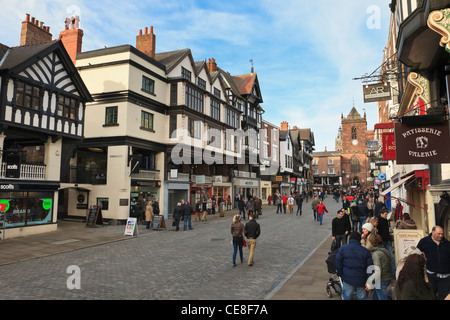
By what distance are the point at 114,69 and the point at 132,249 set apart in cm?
1439

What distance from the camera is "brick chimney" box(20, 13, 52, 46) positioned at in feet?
71.1

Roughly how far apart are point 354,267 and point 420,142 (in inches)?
168

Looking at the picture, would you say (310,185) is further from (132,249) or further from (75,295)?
(75,295)

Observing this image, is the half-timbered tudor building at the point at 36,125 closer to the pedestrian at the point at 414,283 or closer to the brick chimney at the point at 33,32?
the brick chimney at the point at 33,32

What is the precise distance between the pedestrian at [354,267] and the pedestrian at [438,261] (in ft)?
4.31

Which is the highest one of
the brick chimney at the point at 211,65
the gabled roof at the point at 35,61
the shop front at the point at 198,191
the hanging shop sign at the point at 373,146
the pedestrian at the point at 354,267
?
the brick chimney at the point at 211,65

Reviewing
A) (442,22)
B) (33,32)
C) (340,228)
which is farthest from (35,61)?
(442,22)

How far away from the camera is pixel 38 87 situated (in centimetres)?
1727

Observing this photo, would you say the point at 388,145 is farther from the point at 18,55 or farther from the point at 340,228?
the point at 18,55

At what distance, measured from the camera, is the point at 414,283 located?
3.98m

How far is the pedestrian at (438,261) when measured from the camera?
5.65 m

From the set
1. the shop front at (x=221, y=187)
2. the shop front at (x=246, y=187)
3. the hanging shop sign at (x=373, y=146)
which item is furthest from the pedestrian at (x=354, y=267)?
the shop front at (x=246, y=187)

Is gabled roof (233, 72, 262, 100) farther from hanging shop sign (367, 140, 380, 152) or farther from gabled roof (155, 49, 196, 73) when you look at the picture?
hanging shop sign (367, 140, 380, 152)

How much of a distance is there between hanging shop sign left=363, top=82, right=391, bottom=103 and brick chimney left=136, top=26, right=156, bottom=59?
17672 millimetres
